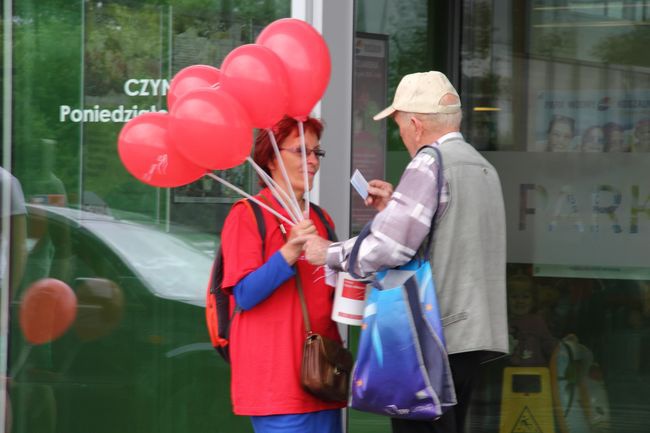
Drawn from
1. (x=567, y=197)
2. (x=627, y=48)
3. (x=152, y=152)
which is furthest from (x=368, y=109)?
(x=152, y=152)

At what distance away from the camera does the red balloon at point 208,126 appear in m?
3.35

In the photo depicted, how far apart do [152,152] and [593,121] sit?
10.1 ft

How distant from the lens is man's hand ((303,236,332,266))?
331 cm

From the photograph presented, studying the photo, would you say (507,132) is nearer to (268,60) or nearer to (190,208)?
(190,208)

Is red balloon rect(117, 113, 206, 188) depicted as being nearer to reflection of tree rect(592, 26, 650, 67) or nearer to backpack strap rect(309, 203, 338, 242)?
backpack strap rect(309, 203, 338, 242)

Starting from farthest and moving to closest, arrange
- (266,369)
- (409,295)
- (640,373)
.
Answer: (640,373), (266,369), (409,295)

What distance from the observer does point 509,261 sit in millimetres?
5988

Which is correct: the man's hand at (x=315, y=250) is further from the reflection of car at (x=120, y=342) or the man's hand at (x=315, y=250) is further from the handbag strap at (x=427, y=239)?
the reflection of car at (x=120, y=342)

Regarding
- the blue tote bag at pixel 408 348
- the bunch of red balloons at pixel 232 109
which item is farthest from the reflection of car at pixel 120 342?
the blue tote bag at pixel 408 348

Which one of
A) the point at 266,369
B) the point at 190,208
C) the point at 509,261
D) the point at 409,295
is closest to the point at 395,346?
the point at 409,295

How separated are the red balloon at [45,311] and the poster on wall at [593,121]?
2.64m

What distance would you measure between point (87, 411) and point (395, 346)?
237 centimetres

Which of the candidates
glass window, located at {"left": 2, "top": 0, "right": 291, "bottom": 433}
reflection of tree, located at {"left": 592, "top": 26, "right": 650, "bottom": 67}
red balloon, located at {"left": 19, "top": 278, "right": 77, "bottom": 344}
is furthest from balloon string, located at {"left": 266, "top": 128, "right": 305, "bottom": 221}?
reflection of tree, located at {"left": 592, "top": 26, "right": 650, "bottom": 67}

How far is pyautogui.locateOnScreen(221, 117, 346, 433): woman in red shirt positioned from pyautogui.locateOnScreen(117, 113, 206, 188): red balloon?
0.84 feet
